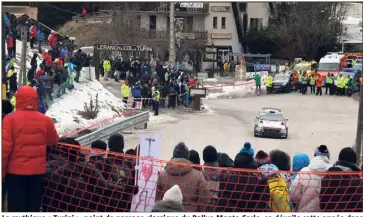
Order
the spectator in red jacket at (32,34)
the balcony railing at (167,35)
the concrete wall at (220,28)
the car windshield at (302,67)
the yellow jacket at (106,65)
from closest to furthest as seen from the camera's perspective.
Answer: the spectator in red jacket at (32,34) → the yellow jacket at (106,65) → the car windshield at (302,67) → the balcony railing at (167,35) → the concrete wall at (220,28)

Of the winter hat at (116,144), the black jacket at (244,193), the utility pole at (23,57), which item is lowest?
the black jacket at (244,193)

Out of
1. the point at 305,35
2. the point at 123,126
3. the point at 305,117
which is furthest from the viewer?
the point at 305,35

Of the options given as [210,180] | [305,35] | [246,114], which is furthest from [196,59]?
[210,180]

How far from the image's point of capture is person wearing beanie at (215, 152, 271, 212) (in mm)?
6637

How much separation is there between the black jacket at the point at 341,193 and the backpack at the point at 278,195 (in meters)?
0.39

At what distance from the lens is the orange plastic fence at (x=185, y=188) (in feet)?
21.5

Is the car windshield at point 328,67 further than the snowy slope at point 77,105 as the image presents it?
Yes

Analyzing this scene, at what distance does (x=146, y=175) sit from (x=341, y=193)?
2.04m

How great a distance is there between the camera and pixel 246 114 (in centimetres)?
2800

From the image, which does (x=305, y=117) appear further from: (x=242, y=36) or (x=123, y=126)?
(x=242, y=36)

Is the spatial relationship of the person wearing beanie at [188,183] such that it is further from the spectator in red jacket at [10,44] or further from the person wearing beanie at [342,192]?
the spectator in red jacket at [10,44]

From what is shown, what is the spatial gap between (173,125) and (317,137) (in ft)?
17.2

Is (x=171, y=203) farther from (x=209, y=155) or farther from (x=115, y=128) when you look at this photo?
(x=115, y=128)

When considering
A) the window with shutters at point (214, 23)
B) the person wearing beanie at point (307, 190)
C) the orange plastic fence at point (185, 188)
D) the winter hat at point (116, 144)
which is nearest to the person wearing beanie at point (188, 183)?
the orange plastic fence at point (185, 188)
